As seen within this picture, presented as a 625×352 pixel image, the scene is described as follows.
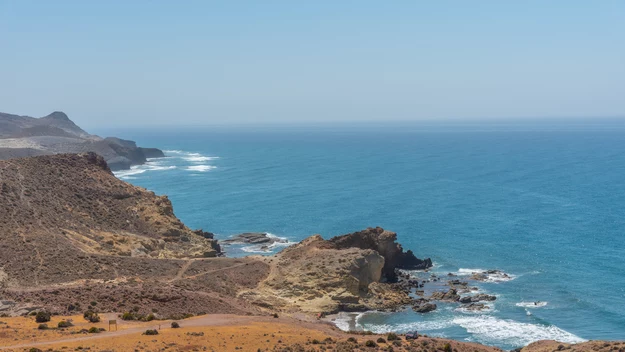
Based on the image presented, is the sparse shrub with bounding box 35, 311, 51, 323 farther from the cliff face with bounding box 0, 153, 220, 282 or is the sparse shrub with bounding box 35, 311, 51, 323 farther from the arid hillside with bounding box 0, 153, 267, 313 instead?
the cliff face with bounding box 0, 153, 220, 282

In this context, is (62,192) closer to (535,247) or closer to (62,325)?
(62,325)

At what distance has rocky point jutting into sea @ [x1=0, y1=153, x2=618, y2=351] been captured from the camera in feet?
184

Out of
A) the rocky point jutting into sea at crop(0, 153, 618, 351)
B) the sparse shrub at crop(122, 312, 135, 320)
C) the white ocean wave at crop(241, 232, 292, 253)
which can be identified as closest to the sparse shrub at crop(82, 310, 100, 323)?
the sparse shrub at crop(122, 312, 135, 320)

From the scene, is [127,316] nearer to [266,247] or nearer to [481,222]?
[266,247]

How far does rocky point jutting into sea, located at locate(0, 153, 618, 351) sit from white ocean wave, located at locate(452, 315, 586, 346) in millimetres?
4690

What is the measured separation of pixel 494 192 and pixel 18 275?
115 m

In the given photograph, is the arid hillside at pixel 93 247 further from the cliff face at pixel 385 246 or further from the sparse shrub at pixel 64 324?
the cliff face at pixel 385 246

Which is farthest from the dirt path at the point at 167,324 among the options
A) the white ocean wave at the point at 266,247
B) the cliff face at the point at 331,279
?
the white ocean wave at the point at 266,247

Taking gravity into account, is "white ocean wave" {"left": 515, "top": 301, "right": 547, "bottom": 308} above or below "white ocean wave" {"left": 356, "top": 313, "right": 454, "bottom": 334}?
above

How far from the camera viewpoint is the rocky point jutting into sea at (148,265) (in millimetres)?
56156

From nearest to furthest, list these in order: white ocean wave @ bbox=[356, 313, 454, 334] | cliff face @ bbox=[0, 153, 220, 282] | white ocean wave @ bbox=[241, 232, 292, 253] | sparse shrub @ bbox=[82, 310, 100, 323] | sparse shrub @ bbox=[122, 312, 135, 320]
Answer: sparse shrub @ bbox=[82, 310, 100, 323], sparse shrub @ bbox=[122, 312, 135, 320], white ocean wave @ bbox=[356, 313, 454, 334], cliff face @ bbox=[0, 153, 220, 282], white ocean wave @ bbox=[241, 232, 292, 253]

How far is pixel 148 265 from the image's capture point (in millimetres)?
70688

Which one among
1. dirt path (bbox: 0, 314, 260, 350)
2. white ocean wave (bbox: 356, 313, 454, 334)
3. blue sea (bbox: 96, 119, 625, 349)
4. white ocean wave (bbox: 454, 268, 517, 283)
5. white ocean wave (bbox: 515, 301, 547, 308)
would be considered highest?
dirt path (bbox: 0, 314, 260, 350)

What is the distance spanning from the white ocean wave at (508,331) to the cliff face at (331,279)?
9513 mm
